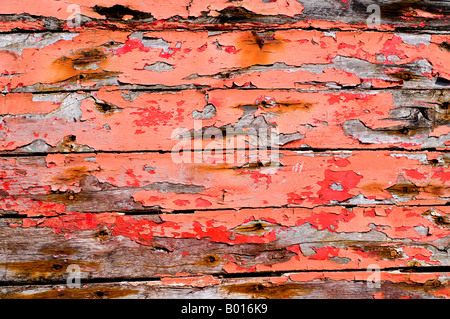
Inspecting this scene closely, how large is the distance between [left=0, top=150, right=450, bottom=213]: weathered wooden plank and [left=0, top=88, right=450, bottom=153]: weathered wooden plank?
54 millimetres

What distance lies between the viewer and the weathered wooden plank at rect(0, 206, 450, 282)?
3.87 ft

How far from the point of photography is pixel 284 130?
1.16m

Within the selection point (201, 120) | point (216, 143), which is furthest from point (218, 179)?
point (201, 120)

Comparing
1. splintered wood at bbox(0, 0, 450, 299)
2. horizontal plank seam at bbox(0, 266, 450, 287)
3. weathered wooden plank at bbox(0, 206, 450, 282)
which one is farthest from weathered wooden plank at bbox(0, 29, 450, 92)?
horizontal plank seam at bbox(0, 266, 450, 287)

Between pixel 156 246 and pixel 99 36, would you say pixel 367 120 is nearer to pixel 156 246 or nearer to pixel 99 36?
pixel 156 246

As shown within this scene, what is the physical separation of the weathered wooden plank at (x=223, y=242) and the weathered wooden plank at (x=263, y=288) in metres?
0.04

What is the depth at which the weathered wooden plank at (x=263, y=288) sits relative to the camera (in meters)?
1.20

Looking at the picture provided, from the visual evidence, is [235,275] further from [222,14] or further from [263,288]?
[222,14]

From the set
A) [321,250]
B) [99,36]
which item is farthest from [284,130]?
[99,36]

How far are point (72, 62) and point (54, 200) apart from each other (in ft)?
2.04

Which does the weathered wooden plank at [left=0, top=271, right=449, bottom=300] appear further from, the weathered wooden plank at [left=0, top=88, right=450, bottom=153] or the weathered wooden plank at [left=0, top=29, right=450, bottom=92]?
the weathered wooden plank at [left=0, top=29, right=450, bottom=92]

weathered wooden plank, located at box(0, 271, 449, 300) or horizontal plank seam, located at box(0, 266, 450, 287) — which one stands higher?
horizontal plank seam, located at box(0, 266, 450, 287)

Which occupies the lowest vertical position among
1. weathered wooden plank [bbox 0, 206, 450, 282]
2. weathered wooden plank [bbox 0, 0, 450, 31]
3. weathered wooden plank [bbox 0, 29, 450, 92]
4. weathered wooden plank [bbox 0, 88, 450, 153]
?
weathered wooden plank [bbox 0, 206, 450, 282]

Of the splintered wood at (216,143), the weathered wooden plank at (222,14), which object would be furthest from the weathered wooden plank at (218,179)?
the weathered wooden plank at (222,14)
